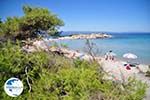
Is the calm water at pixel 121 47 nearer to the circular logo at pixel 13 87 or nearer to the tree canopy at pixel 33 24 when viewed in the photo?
the tree canopy at pixel 33 24

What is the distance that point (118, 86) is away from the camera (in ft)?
10.0

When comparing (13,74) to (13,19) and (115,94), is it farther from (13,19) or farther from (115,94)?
(13,19)

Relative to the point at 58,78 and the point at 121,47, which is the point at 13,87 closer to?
the point at 58,78

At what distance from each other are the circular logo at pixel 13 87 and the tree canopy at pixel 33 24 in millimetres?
5707

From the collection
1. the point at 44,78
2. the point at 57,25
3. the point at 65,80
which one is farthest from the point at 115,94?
the point at 57,25

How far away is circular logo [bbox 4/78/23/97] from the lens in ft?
9.70

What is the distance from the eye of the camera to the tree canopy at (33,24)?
28.7 ft

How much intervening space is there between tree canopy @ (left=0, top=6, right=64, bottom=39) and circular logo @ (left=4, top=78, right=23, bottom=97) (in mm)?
5707

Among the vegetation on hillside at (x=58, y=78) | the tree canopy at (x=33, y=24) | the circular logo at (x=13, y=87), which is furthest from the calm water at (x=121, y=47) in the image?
the circular logo at (x=13, y=87)

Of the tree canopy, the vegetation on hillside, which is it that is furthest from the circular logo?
the tree canopy

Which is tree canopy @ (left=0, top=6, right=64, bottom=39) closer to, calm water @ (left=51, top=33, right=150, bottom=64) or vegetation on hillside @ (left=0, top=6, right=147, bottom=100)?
calm water @ (left=51, top=33, right=150, bottom=64)

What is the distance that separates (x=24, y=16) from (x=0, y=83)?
5.97 meters

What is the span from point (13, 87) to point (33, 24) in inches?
234

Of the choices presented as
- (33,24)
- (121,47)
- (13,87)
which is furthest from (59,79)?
(121,47)
